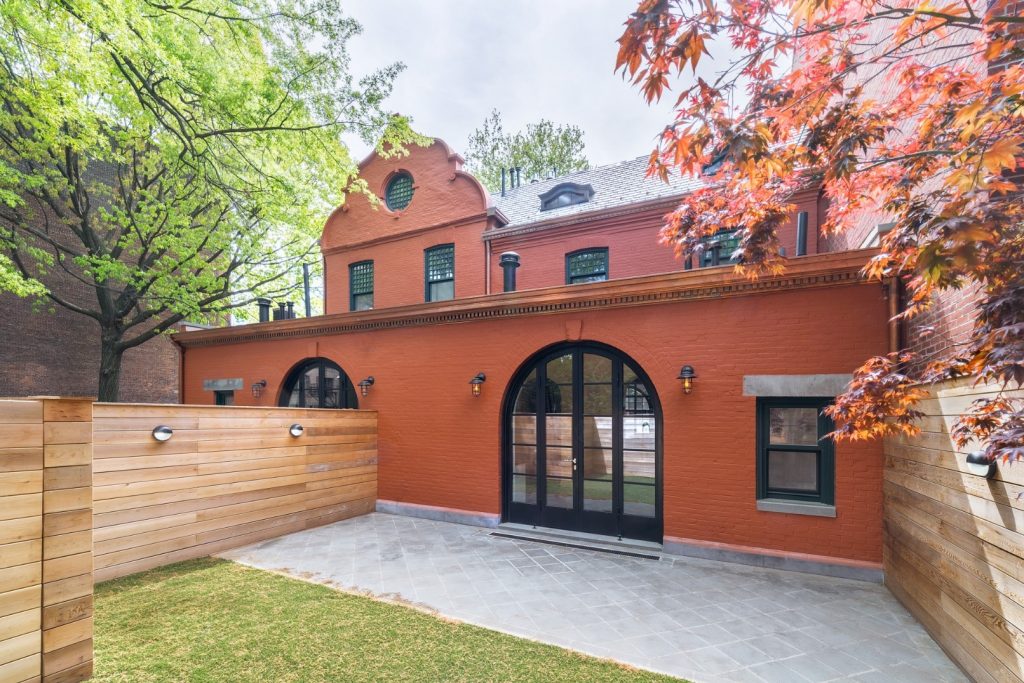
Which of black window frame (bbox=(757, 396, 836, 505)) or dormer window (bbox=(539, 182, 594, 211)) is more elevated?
dormer window (bbox=(539, 182, 594, 211))

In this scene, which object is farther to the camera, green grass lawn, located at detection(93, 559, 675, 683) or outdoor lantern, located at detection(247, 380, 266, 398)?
outdoor lantern, located at detection(247, 380, 266, 398)

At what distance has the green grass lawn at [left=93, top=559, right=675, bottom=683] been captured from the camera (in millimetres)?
3363

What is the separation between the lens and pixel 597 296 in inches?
265

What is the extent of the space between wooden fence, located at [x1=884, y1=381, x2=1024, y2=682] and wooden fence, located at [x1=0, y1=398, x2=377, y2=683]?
6.24 meters

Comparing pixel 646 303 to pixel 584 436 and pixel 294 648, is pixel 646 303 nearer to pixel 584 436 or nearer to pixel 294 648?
pixel 584 436

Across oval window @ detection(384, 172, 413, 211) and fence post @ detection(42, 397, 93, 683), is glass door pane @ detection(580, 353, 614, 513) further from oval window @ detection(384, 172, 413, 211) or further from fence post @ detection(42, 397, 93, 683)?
oval window @ detection(384, 172, 413, 211)

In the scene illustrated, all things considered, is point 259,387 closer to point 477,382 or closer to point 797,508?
point 477,382

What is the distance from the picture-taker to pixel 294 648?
371 centimetres

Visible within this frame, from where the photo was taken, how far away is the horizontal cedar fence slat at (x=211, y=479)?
198 inches

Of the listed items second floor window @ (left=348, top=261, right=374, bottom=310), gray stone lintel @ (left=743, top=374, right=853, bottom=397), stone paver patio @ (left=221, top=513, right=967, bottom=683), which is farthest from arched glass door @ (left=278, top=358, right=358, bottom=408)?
gray stone lintel @ (left=743, top=374, right=853, bottom=397)

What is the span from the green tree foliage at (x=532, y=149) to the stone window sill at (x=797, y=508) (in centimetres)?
1797

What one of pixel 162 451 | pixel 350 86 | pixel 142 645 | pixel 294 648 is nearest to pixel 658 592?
pixel 294 648

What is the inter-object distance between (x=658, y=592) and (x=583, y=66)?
22.2ft

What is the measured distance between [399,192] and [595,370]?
7576 millimetres
